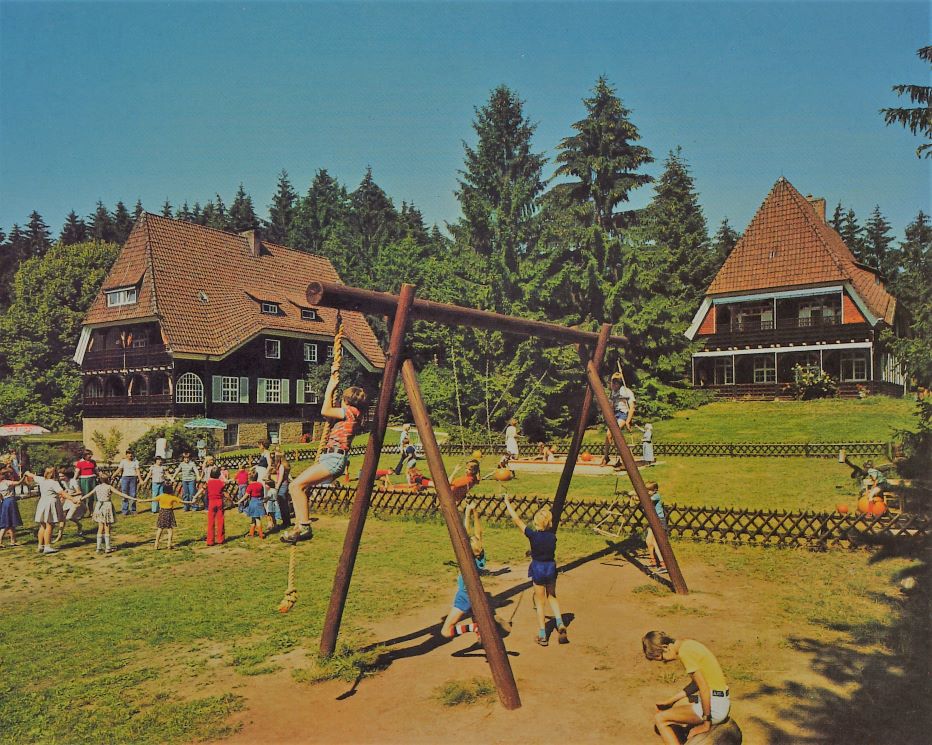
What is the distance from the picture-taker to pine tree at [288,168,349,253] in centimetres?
7306

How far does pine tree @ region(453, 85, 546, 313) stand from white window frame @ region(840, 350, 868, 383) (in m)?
22.3

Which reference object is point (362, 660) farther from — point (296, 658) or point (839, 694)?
point (839, 694)

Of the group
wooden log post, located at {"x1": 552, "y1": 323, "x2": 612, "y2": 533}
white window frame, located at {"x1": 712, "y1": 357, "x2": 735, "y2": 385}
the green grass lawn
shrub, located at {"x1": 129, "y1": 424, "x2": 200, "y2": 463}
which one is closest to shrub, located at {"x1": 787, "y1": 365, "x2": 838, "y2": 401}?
white window frame, located at {"x1": 712, "y1": 357, "x2": 735, "y2": 385}

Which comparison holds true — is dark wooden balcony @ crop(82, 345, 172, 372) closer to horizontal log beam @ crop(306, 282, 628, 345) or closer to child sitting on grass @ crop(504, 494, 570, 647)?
horizontal log beam @ crop(306, 282, 628, 345)

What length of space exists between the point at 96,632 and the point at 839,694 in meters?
10.6

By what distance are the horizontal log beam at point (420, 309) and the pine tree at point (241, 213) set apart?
82.2 metres

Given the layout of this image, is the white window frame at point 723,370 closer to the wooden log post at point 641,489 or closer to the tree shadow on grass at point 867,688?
the wooden log post at point 641,489

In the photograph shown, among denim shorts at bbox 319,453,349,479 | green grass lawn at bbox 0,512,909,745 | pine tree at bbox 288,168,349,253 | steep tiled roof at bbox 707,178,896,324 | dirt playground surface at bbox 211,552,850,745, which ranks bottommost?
green grass lawn at bbox 0,512,909,745

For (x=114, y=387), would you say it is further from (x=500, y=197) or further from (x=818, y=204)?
(x=818, y=204)

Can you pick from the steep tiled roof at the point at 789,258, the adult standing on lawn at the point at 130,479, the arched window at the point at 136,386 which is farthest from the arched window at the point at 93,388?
the steep tiled roof at the point at 789,258

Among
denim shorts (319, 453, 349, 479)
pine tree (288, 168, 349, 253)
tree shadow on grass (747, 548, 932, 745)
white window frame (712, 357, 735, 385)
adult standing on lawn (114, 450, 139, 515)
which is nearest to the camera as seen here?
tree shadow on grass (747, 548, 932, 745)

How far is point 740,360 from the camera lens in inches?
1897

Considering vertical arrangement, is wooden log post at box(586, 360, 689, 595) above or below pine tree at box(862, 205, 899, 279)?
below

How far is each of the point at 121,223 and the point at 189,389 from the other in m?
57.1
